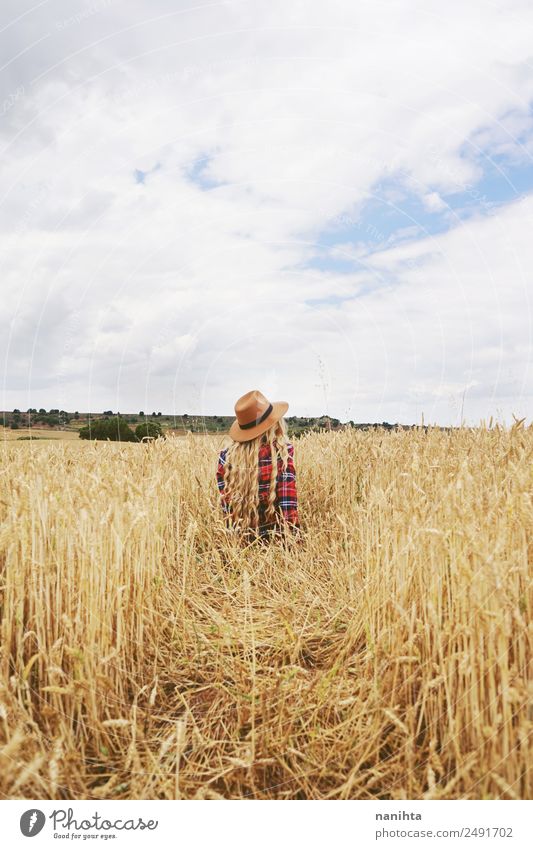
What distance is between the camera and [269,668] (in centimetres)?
249

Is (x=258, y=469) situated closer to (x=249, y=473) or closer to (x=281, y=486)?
(x=249, y=473)

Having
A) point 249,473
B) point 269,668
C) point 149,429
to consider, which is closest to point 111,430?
point 149,429

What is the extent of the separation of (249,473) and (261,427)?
14.3 inches

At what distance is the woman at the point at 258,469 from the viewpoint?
165 inches

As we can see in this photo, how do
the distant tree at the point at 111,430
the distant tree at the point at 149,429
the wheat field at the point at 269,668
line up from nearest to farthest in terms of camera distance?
the wheat field at the point at 269,668 < the distant tree at the point at 111,430 < the distant tree at the point at 149,429

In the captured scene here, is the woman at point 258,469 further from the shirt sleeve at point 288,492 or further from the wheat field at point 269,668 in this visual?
the wheat field at point 269,668

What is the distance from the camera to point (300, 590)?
3590 millimetres

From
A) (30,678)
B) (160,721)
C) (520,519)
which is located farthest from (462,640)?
(30,678)

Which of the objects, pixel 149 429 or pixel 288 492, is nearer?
pixel 288 492

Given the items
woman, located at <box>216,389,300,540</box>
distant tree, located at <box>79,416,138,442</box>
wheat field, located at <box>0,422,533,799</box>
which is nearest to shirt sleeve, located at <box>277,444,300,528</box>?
woman, located at <box>216,389,300,540</box>

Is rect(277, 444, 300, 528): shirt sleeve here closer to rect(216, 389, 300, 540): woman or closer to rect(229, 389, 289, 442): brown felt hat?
rect(216, 389, 300, 540): woman

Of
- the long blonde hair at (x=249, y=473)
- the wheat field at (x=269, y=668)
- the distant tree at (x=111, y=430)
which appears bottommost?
the wheat field at (x=269, y=668)

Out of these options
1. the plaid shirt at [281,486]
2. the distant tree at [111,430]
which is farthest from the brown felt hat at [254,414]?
the distant tree at [111,430]

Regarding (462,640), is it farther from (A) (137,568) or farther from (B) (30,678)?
(B) (30,678)
